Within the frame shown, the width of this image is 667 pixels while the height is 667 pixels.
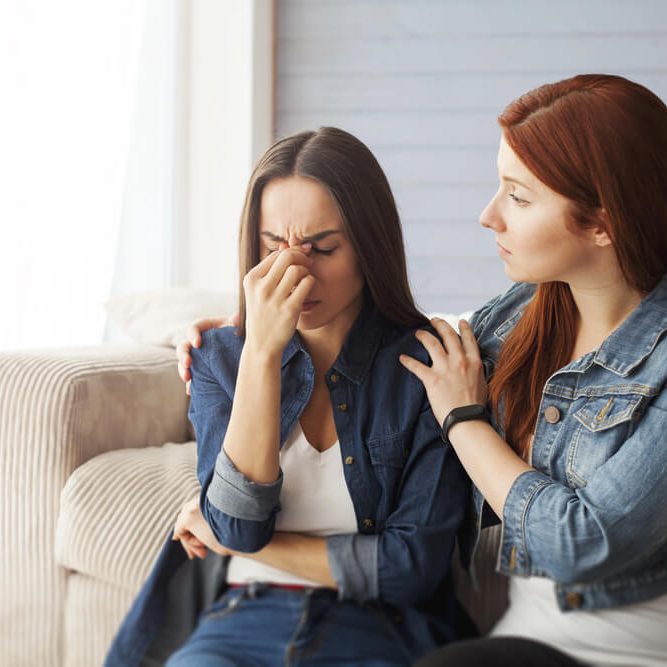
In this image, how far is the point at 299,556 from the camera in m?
1.23

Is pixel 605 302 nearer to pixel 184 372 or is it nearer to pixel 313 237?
pixel 313 237

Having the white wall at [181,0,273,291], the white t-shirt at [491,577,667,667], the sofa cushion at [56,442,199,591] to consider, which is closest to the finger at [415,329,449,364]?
the white t-shirt at [491,577,667,667]

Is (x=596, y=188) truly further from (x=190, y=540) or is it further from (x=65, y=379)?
(x=65, y=379)

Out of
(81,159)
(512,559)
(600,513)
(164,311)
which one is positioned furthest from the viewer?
(81,159)

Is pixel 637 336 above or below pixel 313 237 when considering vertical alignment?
below

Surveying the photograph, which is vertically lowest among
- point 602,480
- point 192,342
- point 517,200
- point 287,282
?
point 602,480

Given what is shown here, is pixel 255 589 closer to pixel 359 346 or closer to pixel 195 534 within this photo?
pixel 195 534

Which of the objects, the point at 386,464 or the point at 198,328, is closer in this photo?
the point at 386,464

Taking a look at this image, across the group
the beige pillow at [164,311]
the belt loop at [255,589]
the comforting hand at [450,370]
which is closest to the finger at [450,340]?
the comforting hand at [450,370]

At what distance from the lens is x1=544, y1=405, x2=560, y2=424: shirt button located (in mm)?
1167

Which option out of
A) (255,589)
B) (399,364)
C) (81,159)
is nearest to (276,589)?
(255,589)

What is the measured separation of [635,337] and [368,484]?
0.40m

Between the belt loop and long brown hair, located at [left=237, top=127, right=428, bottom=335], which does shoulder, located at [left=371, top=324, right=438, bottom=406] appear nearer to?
long brown hair, located at [left=237, top=127, right=428, bottom=335]

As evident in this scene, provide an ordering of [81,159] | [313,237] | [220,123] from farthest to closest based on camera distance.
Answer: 1. [220,123]
2. [81,159]
3. [313,237]
